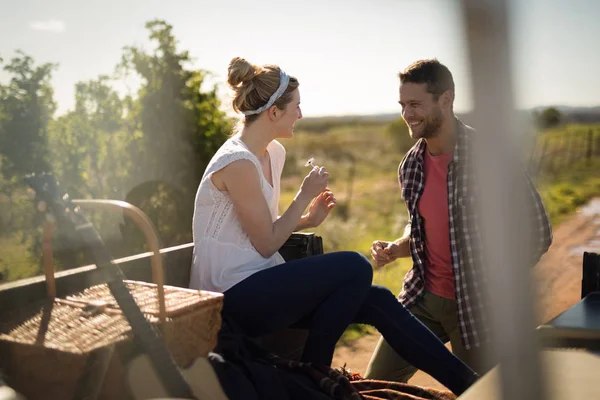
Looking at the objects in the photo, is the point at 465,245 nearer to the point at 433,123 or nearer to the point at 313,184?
the point at 433,123

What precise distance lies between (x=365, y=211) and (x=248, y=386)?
1234 cm

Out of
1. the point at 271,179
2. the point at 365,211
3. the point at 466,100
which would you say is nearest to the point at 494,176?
the point at 466,100

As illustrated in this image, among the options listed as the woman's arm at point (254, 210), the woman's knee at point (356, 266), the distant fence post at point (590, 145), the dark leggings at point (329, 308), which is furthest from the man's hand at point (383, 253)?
the distant fence post at point (590, 145)

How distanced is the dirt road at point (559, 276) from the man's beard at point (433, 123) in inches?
28.0

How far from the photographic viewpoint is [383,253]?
300cm

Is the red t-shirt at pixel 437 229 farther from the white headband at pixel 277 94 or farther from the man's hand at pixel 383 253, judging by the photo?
the white headband at pixel 277 94

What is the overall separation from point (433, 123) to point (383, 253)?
1.98 feet

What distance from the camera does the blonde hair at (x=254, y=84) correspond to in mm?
2477

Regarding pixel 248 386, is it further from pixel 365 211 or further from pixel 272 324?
pixel 365 211

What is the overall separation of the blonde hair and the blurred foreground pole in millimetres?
1773

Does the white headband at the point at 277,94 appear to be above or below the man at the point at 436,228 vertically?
above

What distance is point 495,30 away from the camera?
68cm

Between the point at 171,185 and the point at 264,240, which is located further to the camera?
the point at 171,185

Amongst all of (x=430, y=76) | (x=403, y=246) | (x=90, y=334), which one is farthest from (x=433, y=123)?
(x=90, y=334)
